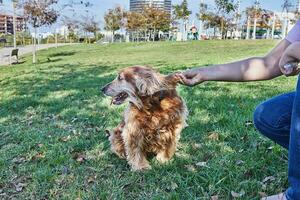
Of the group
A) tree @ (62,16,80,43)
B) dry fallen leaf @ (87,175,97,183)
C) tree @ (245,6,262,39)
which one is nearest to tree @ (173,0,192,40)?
tree @ (245,6,262,39)

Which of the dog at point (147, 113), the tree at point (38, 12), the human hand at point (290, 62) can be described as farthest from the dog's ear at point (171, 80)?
the tree at point (38, 12)

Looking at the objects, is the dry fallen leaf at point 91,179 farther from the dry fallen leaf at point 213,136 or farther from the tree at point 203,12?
the tree at point 203,12

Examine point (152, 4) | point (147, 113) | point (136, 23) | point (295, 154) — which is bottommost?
point (147, 113)

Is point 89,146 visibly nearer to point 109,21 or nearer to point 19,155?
point 19,155

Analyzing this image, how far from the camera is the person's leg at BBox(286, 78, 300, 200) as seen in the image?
1967mm

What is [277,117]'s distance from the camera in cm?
241

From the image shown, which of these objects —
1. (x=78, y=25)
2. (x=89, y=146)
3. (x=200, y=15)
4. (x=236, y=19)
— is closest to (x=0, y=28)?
(x=78, y=25)

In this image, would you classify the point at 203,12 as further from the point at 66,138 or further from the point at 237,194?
the point at 237,194

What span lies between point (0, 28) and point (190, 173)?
162 feet

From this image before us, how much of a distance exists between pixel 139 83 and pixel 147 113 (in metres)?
0.27

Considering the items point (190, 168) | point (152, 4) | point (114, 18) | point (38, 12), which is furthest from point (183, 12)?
point (190, 168)

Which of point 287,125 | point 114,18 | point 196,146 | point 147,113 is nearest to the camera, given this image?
point 287,125

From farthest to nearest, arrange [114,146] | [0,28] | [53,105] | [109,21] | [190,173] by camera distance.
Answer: [109,21], [0,28], [53,105], [114,146], [190,173]

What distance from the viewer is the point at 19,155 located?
13.5 ft
